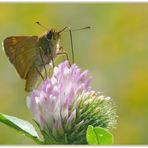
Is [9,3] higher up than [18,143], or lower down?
higher up

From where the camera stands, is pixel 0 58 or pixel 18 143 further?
pixel 0 58

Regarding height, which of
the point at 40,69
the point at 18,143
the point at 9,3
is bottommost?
the point at 18,143

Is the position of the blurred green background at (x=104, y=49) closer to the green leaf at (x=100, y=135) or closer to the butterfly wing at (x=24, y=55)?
the butterfly wing at (x=24, y=55)

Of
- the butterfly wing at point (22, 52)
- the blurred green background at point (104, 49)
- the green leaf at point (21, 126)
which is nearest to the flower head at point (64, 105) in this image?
the green leaf at point (21, 126)

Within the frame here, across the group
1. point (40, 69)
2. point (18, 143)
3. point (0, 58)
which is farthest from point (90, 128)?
point (0, 58)

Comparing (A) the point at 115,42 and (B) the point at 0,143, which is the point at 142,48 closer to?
(A) the point at 115,42

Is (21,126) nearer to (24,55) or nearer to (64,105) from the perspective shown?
(64,105)
